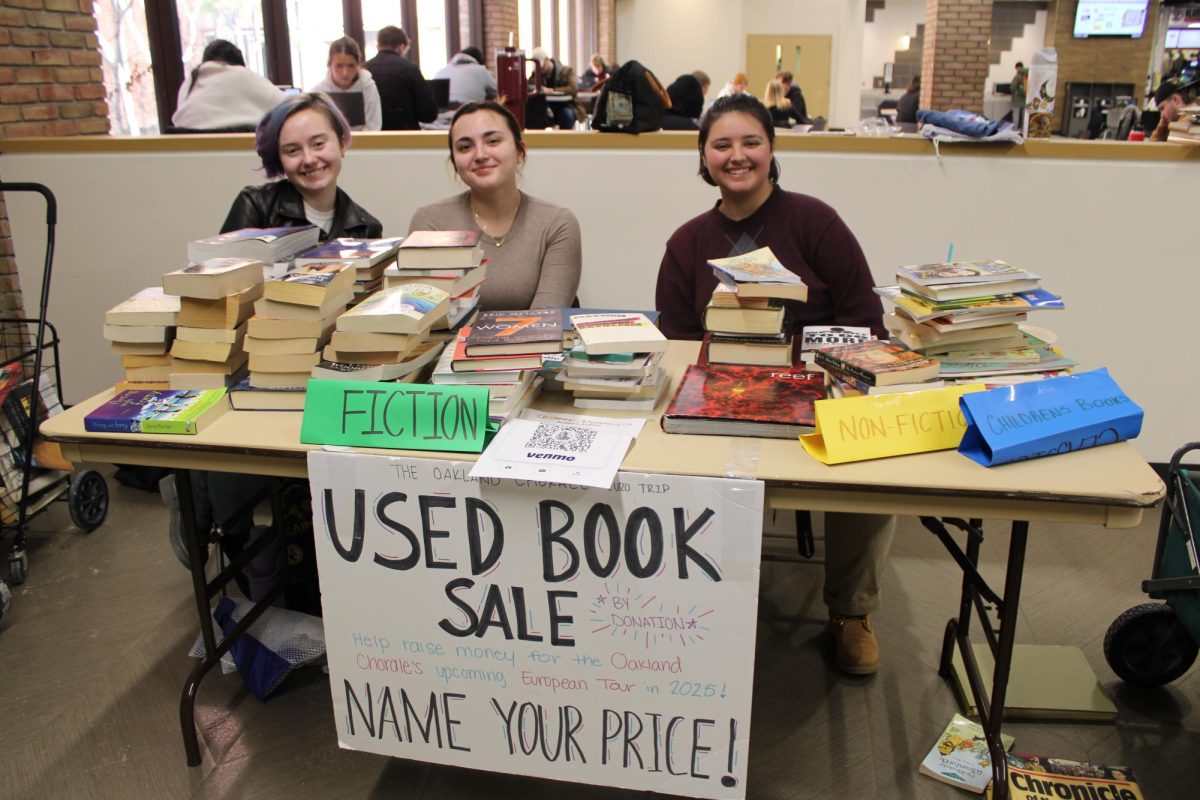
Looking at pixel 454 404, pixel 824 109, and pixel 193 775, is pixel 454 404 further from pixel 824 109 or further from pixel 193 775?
pixel 824 109

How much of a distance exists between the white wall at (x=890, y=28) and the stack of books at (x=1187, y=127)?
14700 millimetres

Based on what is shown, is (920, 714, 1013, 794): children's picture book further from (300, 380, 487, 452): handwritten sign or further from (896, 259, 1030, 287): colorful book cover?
(300, 380, 487, 452): handwritten sign

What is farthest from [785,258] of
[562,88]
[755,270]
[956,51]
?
[956,51]

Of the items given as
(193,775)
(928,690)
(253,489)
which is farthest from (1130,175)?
(193,775)

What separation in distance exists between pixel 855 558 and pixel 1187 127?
188 cm

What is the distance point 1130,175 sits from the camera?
2.69 meters

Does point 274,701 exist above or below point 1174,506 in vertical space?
below

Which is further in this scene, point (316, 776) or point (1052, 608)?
point (1052, 608)

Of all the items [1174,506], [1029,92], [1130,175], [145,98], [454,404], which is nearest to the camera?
[454,404]

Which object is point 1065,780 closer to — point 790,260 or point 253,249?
point 790,260

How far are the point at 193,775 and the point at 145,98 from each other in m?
4.01

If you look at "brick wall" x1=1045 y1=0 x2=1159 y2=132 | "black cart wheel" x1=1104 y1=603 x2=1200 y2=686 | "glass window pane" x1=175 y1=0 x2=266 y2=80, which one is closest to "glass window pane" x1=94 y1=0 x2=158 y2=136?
"glass window pane" x1=175 y1=0 x2=266 y2=80

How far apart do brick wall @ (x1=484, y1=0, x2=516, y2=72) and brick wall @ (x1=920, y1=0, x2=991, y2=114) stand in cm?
432

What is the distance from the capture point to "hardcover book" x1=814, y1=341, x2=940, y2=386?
140 cm
